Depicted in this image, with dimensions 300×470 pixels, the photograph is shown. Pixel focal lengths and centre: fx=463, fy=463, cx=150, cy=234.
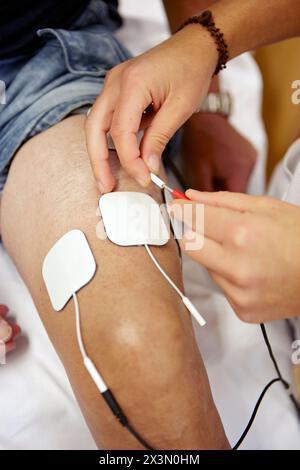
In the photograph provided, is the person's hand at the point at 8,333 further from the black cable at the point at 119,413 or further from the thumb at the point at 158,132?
the thumb at the point at 158,132

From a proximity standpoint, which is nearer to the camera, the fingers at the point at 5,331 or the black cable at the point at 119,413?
the black cable at the point at 119,413

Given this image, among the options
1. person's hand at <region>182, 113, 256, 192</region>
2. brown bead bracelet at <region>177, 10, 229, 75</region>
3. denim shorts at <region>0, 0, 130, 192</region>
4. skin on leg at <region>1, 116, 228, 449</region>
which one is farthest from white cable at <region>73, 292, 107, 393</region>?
person's hand at <region>182, 113, 256, 192</region>

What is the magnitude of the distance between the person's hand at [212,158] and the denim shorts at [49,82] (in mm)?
370

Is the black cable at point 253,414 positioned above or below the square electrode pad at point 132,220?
below

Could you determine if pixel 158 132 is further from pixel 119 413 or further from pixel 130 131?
pixel 119 413

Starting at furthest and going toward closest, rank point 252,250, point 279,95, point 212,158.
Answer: point 279,95, point 212,158, point 252,250

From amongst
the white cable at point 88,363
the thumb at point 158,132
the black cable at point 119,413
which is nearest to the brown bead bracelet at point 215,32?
the thumb at point 158,132

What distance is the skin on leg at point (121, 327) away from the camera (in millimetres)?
662

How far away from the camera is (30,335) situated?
3.07 ft

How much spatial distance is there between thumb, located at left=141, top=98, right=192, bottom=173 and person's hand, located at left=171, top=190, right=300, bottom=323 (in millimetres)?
141

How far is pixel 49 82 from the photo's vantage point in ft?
3.07

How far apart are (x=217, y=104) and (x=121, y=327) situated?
0.86 m

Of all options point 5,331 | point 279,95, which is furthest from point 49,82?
point 279,95
